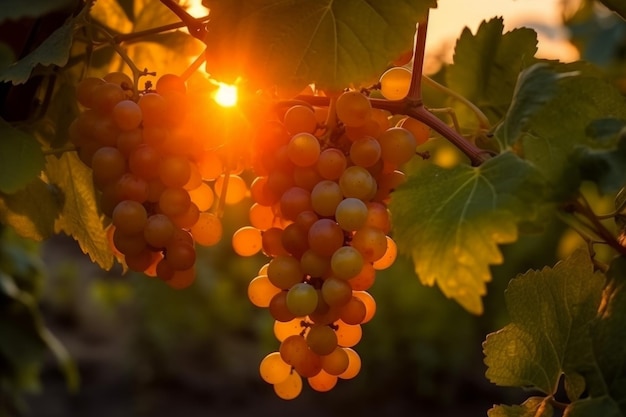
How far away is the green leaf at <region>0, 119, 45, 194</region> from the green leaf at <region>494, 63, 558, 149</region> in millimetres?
321

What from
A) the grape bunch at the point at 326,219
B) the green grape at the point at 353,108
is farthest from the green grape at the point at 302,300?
the green grape at the point at 353,108

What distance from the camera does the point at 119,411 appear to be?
4.09m

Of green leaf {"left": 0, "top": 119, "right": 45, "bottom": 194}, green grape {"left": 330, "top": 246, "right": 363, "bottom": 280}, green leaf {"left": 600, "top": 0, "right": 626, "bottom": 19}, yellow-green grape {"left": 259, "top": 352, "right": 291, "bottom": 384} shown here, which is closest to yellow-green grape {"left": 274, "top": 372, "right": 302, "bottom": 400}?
yellow-green grape {"left": 259, "top": 352, "right": 291, "bottom": 384}

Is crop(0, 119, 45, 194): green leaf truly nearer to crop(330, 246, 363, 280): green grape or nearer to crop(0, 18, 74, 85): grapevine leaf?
crop(0, 18, 74, 85): grapevine leaf

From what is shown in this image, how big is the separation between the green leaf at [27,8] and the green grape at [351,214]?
0.82 ft

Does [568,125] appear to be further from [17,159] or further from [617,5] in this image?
[17,159]

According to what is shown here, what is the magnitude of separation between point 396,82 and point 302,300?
0.18 meters

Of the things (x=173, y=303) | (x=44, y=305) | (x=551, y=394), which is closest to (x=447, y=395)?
(x=173, y=303)

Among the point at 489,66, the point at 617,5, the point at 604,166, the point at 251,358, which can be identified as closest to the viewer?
the point at 604,166

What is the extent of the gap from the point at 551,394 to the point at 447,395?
11.7 feet

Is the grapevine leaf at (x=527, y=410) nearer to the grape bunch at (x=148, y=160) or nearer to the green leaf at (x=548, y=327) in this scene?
the green leaf at (x=548, y=327)

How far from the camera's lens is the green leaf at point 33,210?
2.40 ft

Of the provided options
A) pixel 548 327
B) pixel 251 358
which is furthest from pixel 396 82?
pixel 251 358

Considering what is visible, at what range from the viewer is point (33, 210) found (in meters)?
0.73
